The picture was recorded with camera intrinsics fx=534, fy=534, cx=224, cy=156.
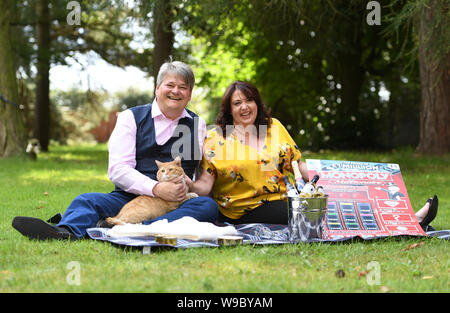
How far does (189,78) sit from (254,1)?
6.98m

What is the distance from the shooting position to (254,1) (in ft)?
35.7

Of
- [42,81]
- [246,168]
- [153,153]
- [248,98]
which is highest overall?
[42,81]

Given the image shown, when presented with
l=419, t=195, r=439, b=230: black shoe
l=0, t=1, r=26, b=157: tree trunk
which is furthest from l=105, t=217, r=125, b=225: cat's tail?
l=0, t=1, r=26, b=157: tree trunk

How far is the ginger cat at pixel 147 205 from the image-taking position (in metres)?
4.24

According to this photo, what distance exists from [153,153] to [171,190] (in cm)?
44

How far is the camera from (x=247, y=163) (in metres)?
4.62

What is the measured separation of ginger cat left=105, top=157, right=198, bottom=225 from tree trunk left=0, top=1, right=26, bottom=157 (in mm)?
9592

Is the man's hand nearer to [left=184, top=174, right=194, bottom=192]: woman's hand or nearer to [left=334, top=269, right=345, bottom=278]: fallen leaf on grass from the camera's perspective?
[left=184, top=174, right=194, bottom=192]: woman's hand

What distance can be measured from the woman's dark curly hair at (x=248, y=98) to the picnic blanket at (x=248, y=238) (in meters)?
0.87
